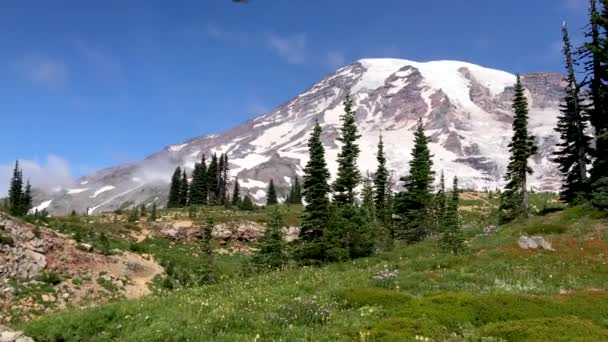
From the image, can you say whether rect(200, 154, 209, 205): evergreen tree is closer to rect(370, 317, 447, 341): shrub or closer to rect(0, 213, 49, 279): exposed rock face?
rect(0, 213, 49, 279): exposed rock face

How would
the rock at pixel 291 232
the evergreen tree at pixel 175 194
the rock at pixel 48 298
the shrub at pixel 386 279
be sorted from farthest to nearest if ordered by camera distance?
the evergreen tree at pixel 175 194 → the rock at pixel 291 232 → the rock at pixel 48 298 → the shrub at pixel 386 279

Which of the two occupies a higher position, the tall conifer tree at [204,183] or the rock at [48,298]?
the tall conifer tree at [204,183]

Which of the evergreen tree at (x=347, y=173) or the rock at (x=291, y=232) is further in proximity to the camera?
the rock at (x=291, y=232)

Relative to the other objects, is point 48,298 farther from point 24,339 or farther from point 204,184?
point 204,184

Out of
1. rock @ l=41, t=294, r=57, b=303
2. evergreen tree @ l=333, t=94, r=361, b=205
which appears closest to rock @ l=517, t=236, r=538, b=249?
evergreen tree @ l=333, t=94, r=361, b=205

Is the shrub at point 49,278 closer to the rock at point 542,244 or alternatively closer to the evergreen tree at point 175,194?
the rock at point 542,244

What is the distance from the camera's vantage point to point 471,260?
2508cm

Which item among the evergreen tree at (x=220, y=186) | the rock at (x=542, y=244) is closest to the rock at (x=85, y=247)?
the rock at (x=542, y=244)

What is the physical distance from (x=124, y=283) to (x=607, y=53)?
3934 cm

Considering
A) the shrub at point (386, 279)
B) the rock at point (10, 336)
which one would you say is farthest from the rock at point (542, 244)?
the rock at point (10, 336)

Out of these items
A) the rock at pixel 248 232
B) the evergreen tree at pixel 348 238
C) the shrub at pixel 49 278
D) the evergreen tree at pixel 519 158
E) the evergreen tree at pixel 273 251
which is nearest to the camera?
the evergreen tree at pixel 348 238

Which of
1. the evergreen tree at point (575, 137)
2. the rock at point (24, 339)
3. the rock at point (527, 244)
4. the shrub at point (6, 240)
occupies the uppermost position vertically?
the evergreen tree at point (575, 137)

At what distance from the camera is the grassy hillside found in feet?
44.9

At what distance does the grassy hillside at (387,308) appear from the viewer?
13695 mm
